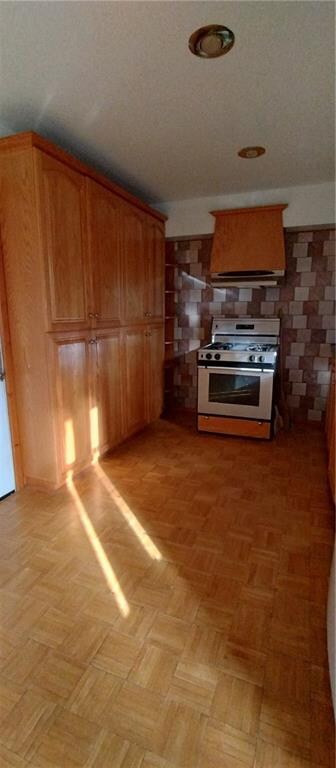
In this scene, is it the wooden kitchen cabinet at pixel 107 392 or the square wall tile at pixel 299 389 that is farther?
the square wall tile at pixel 299 389

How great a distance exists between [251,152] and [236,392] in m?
1.81

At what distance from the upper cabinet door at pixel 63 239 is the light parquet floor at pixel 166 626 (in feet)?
3.76

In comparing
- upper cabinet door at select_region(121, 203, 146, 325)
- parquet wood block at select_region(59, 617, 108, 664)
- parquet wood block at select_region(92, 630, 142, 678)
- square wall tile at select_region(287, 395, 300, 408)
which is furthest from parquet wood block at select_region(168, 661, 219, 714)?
square wall tile at select_region(287, 395, 300, 408)

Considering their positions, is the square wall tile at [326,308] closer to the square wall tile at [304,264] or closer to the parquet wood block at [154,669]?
the square wall tile at [304,264]

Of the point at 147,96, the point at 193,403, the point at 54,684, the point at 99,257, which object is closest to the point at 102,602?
the point at 54,684

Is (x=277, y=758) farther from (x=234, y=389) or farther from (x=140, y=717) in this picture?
(x=234, y=389)

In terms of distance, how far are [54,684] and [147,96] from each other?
247 cm

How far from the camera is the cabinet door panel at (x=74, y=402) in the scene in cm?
227

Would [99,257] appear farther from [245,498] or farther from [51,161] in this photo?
[245,498]

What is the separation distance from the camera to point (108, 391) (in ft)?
9.37

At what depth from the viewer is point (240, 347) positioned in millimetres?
3436

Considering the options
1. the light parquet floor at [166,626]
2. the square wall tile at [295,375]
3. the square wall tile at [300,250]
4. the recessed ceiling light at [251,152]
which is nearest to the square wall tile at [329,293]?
the square wall tile at [300,250]

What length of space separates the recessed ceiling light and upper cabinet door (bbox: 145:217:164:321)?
1037 mm

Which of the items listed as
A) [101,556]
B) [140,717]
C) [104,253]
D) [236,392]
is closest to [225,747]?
[140,717]
